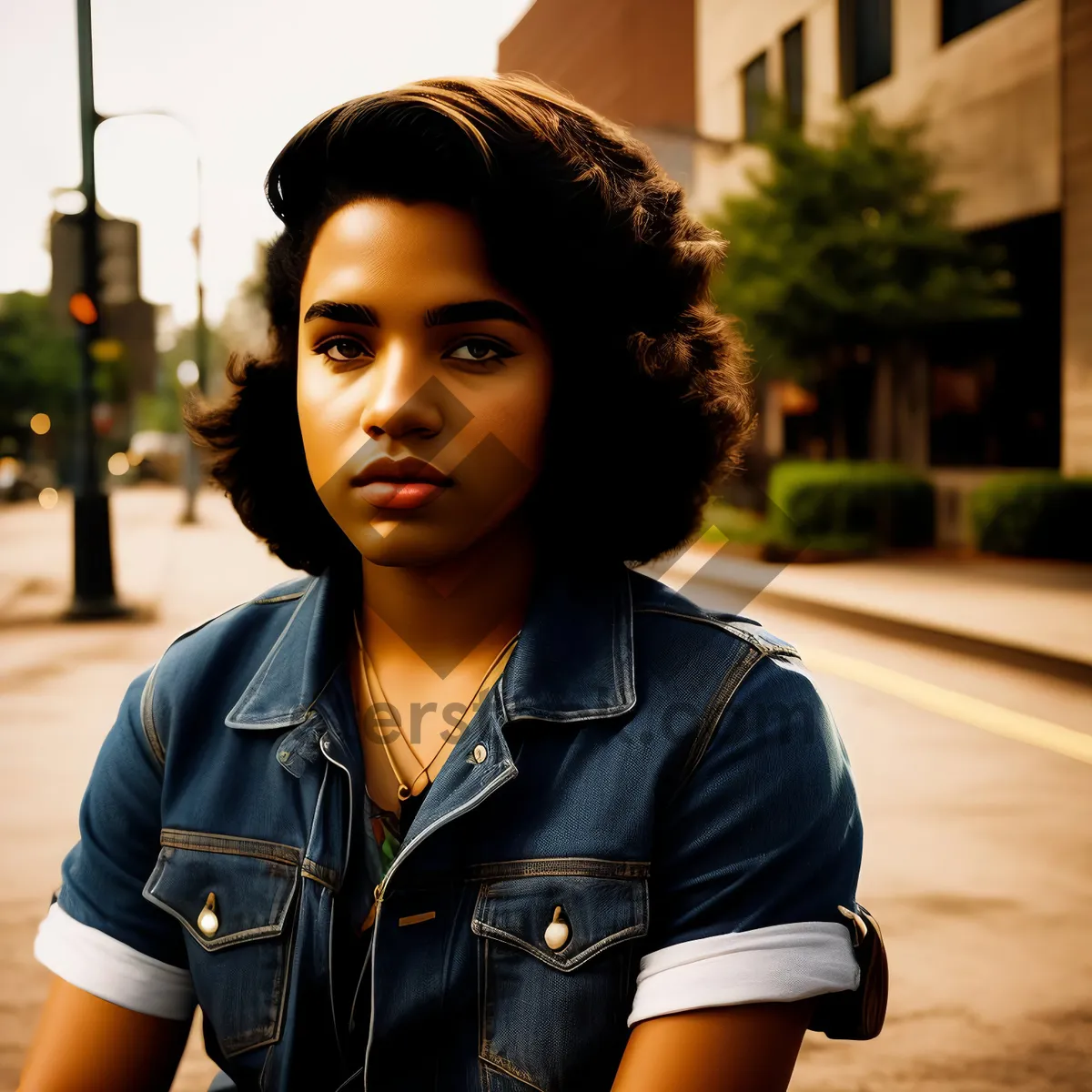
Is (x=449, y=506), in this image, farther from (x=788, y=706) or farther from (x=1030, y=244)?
(x=1030, y=244)

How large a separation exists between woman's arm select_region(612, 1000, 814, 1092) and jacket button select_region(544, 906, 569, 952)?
12 centimetres

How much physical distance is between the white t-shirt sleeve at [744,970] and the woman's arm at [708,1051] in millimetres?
16

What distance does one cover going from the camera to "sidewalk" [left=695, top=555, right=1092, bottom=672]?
9750 millimetres

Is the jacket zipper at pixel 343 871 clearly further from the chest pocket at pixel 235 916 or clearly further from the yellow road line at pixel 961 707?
the yellow road line at pixel 961 707

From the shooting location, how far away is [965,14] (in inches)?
728

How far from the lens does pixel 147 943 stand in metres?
1.57

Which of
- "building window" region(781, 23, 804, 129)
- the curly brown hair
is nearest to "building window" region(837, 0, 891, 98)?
"building window" region(781, 23, 804, 129)

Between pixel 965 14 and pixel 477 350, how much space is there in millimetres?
19456

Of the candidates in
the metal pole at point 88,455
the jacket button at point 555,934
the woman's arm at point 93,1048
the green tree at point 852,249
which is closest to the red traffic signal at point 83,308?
the metal pole at point 88,455

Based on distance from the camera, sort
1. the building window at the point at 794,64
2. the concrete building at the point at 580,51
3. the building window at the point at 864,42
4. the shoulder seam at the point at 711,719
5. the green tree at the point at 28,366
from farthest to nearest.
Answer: the green tree at the point at 28,366, the building window at the point at 794,64, the building window at the point at 864,42, the concrete building at the point at 580,51, the shoulder seam at the point at 711,719

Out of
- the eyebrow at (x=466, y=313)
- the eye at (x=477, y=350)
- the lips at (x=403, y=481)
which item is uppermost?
the eyebrow at (x=466, y=313)

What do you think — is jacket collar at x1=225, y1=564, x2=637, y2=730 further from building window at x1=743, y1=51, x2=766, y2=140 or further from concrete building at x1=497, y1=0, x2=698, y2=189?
building window at x1=743, y1=51, x2=766, y2=140

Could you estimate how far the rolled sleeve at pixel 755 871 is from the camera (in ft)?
4.49

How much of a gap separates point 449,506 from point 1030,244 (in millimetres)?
18323
